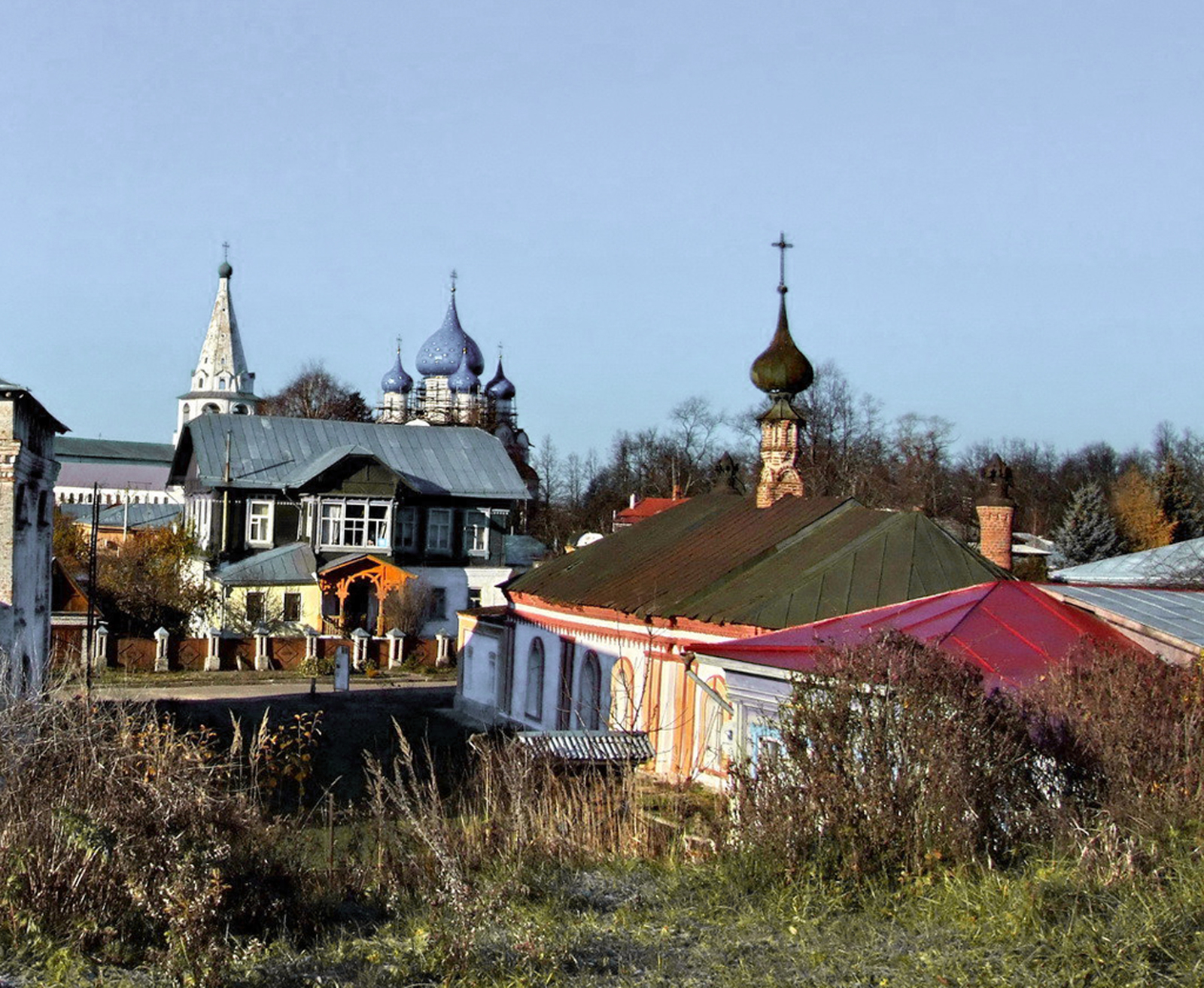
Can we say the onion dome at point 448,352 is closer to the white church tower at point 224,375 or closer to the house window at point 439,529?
the white church tower at point 224,375

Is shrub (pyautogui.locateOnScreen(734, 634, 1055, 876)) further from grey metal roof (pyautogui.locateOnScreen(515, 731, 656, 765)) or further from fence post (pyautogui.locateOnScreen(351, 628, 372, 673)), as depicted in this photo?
fence post (pyautogui.locateOnScreen(351, 628, 372, 673))

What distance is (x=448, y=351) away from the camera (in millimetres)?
80812

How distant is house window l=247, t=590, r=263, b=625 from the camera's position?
3875 centimetres

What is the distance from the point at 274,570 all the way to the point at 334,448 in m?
6.28

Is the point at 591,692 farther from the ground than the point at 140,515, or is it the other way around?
the point at 140,515

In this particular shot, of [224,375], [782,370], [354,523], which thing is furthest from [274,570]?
[224,375]

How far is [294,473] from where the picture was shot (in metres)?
42.6

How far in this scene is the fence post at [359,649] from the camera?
3562 centimetres

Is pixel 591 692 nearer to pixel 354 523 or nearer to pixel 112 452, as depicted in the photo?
pixel 354 523

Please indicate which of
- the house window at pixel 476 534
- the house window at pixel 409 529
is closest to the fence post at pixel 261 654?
the house window at pixel 409 529

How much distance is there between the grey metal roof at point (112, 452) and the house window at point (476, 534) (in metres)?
70.7

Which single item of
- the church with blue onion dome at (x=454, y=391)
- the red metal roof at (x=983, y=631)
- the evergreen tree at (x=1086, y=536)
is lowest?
the red metal roof at (x=983, y=631)

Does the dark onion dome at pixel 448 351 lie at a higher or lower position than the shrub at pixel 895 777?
higher

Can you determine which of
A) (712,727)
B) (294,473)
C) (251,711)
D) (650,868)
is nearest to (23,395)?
(251,711)
